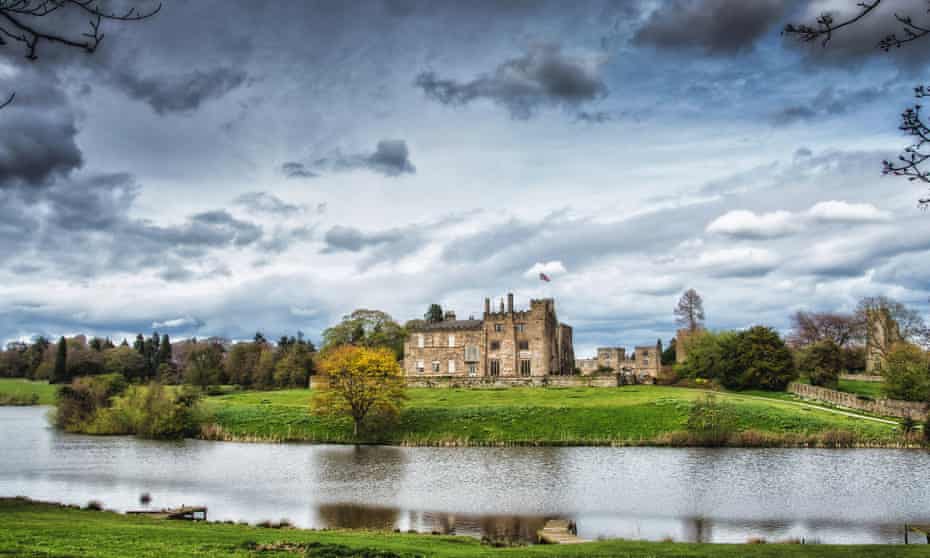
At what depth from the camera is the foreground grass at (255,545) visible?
15.8m

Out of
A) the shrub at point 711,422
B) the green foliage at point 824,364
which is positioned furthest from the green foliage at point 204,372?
the green foliage at point 824,364

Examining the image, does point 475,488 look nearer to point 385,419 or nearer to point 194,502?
point 194,502

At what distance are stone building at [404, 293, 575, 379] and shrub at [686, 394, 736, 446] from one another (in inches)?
1389

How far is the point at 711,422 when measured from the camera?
186ft

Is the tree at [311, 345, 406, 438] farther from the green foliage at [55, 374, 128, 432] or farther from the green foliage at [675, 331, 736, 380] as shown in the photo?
the green foliage at [675, 331, 736, 380]

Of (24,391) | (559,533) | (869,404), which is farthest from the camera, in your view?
(24,391)

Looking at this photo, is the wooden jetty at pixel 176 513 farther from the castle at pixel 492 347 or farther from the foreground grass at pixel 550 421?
the castle at pixel 492 347

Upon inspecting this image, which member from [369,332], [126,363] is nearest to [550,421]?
[369,332]

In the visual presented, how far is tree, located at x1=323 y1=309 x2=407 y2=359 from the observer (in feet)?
376

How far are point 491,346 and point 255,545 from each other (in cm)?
7933

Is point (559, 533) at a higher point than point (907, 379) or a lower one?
lower

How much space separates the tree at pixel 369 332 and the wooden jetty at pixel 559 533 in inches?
3448

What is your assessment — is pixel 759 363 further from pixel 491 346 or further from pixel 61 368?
pixel 61 368

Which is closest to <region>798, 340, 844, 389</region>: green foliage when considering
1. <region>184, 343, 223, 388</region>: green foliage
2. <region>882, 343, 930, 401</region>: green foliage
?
<region>882, 343, 930, 401</region>: green foliage
